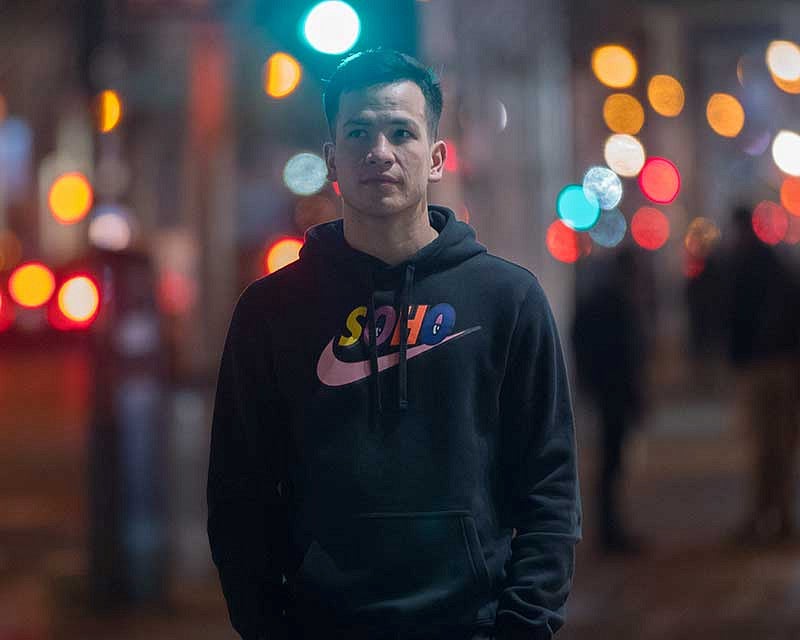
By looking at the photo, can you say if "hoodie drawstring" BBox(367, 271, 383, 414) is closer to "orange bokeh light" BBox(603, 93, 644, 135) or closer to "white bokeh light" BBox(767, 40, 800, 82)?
"orange bokeh light" BBox(603, 93, 644, 135)

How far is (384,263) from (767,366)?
26.8 feet

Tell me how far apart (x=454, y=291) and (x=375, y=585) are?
545mm

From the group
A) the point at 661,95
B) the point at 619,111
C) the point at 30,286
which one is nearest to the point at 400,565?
the point at 619,111

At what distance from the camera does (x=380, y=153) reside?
3025 millimetres

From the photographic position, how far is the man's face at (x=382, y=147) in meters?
3.04

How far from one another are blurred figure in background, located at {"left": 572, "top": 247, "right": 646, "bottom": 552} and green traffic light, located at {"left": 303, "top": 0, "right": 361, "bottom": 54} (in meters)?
5.84

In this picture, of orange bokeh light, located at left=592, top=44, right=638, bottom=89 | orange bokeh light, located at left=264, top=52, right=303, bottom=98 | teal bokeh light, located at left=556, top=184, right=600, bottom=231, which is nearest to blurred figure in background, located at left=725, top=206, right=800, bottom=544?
orange bokeh light, located at left=592, top=44, right=638, bottom=89

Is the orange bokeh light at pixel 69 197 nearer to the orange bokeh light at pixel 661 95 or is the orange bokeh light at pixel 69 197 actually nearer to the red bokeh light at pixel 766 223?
the orange bokeh light at pixel 661 95

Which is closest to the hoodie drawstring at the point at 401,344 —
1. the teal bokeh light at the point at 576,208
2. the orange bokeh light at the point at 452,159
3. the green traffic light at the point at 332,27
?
the green traffic light at the point at 332,27

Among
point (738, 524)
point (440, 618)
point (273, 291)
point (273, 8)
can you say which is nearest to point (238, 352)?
point (273, 291)

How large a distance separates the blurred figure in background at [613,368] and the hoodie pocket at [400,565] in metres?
7.71

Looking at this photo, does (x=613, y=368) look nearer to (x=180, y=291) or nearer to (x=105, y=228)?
(x=105, y=228)

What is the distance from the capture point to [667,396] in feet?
80.7

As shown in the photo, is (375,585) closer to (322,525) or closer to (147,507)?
(322,525)
